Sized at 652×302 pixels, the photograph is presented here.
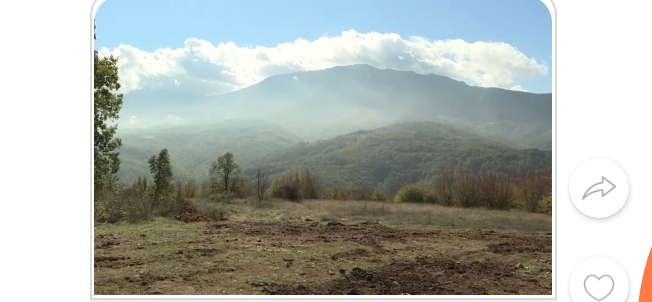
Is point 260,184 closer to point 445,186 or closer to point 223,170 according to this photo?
point 223,170

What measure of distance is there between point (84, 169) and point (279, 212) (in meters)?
3.98

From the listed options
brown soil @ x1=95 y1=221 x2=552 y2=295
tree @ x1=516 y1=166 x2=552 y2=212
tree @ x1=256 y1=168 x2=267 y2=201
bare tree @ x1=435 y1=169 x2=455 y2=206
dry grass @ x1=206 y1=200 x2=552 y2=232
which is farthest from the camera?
tree @ x1=256 y1=168 x2=267 y2=201

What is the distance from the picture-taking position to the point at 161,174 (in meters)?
7.58

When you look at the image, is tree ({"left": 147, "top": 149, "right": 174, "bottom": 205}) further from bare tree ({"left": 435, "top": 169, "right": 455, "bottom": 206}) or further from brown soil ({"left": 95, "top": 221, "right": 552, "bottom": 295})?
bare tree ({"left": 435, "top": 169, "right": 455, "bottom": 206})
